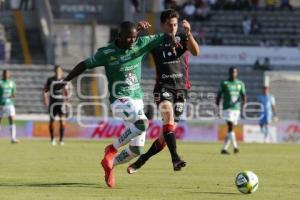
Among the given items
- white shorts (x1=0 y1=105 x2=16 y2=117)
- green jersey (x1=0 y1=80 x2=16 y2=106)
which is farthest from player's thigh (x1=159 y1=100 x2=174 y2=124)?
green jersey (x1=0 y1=80 x2=16 y2=106)

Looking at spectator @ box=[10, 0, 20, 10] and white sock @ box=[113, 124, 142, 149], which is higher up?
spectator @ box=[10, 0, 20, 10]

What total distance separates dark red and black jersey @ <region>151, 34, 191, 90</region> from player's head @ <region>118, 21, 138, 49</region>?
2.27 m

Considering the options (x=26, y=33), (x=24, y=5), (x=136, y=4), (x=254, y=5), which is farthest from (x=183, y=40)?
(x=254, y=5)

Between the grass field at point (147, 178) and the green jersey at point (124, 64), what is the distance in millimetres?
1383

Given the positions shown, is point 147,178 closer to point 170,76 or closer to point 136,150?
point 136,150

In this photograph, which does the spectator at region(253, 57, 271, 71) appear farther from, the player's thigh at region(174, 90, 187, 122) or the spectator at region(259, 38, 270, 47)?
the player's thigh at region(174, 90, 187, 122)

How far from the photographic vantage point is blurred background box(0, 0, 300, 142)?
3722 cm

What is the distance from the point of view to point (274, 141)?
33.8 m

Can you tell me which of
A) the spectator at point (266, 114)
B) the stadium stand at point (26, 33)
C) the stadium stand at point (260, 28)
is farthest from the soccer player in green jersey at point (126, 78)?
the stadium stand at point (26, 33)

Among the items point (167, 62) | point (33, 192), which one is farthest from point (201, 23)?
point (33, 192)

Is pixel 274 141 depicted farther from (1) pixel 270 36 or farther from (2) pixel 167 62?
(2) pixel 167 62

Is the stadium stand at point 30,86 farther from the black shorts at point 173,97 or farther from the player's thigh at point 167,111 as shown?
the player's thigh at point 167,111

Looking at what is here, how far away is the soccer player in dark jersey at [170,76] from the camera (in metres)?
14.3

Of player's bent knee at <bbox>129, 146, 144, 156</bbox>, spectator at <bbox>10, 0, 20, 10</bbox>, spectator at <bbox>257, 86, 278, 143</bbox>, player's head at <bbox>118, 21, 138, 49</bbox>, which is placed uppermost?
spectator at <bbox>10, 0, 20, 10</bbox>
